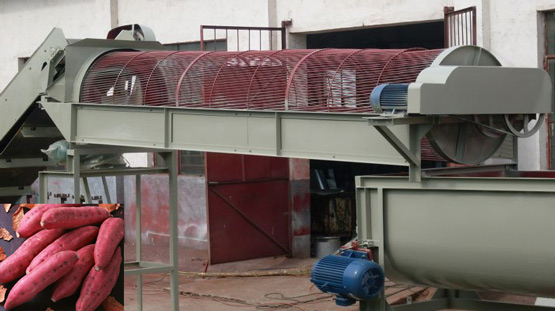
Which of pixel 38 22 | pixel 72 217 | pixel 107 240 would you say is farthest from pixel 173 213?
pixel 38 22

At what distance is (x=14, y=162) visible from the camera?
43.3ft

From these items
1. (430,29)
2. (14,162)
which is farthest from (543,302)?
(430,29)

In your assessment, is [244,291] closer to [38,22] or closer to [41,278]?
[41,278]

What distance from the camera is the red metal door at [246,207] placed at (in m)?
16.0

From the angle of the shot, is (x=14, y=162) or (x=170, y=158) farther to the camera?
(x=14, y=162)

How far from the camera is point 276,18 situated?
54.8 ft

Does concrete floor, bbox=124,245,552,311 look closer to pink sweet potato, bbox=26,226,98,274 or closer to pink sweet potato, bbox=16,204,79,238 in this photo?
pink sweet potato, bbox=26,226,98,274

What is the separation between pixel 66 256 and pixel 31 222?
0.34 metres

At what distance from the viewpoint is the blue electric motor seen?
7.84 meters

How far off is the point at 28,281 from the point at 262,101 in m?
4.11

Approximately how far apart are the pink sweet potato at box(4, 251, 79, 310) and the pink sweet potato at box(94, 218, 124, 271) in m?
0.19

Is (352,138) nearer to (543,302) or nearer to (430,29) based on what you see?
(543,302)

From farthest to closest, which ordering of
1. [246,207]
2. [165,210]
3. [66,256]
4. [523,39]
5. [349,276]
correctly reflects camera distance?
[165,210], [246,207], [523,39], [349,276], [66,256]

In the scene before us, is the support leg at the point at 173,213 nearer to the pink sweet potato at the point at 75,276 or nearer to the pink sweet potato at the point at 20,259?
the pink sweet potato at the point at 75,276
